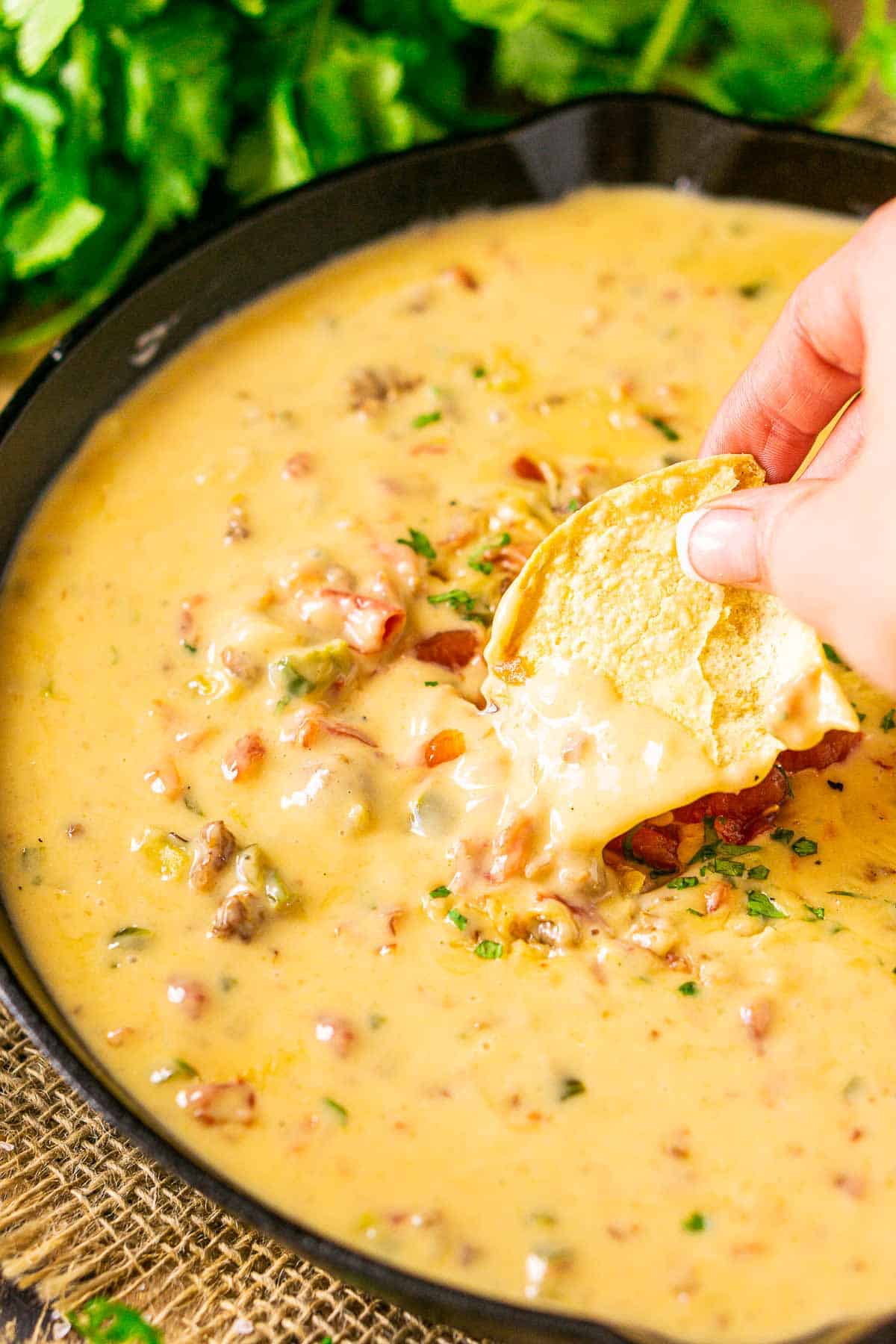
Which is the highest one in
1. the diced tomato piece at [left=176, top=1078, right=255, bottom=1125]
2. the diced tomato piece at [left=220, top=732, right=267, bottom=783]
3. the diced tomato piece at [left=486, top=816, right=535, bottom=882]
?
the diced tomato piece at [left=220, top=732, right=267, bottom=783]

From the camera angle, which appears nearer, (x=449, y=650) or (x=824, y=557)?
(x=824, y=557)

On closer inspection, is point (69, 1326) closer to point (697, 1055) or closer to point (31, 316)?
point (697, 1055)

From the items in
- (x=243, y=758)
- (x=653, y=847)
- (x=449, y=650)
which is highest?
(x=243, y=758)

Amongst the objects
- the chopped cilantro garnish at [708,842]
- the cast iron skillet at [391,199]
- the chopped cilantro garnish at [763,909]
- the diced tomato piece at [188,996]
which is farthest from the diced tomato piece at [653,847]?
the cast iron skillet at [391,199]

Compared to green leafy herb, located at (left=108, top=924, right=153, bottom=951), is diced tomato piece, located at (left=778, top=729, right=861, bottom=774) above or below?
below

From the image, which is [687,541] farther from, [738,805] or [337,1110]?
[337,1110]

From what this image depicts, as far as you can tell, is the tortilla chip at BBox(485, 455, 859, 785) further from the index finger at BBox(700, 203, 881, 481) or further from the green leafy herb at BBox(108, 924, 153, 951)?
the green leafy herb at BBox(108, 924, 153, 951)

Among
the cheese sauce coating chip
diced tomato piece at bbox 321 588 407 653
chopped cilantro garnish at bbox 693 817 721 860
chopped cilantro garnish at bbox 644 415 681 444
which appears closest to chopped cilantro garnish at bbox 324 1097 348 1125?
the cheese sauce coating chip

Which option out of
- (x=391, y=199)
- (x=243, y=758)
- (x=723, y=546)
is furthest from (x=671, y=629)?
(x=391, y=199)
